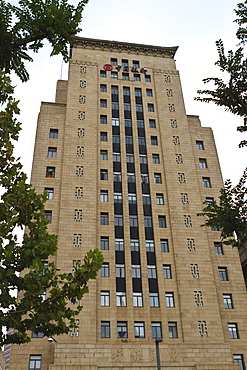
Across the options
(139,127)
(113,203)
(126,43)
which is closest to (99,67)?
(126,43)

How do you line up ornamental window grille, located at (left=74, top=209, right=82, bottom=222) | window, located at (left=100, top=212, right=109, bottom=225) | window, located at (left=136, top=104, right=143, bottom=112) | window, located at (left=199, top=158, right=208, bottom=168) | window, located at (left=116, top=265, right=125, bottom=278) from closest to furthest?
1. window, located at (left=116, top=265, right=125, bottom=278)
2. ornamental window grille, located at (left=74, top=209, right=82, bottom=222)
3. window, located at (left=100, top=212, right=109, bottom=225)
4. window, located at (left=199, top=158, right=208, bottom=168)
5. window, located at (left=136, top=104, right=143, bottom=112)

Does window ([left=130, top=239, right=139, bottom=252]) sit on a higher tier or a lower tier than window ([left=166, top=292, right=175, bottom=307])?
higher

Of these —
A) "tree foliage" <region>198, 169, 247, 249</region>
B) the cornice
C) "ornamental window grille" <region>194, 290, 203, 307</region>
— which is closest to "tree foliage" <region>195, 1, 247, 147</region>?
"tree foliage" <region>198, 169, 247, 249</region>

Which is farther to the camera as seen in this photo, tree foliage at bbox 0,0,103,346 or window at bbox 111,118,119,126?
window at bbox 111,118,119,126

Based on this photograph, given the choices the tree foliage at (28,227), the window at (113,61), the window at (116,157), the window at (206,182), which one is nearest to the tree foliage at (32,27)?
the tree foliage at (28,227)

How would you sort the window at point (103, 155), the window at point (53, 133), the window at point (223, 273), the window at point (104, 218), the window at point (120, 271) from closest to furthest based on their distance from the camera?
the window at point (120, 271) → the window at point (223, 273) → the window at point (104, 218) → the window at point (103, 155) → the window at point (53, 133)

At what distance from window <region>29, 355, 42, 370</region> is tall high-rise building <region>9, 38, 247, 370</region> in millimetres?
75

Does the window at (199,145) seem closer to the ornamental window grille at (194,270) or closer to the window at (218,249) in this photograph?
the window at (218,249)

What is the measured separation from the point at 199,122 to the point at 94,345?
95.0ft

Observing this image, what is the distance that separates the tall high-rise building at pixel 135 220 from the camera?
2842cm

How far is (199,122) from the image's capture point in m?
45.0

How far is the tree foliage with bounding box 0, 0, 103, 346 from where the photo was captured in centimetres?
1152

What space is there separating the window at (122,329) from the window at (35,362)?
251 inches

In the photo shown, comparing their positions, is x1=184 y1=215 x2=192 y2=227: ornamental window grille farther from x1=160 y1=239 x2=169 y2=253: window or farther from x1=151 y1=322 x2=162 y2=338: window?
x1=151 y1=322 x2=162 y2=338: window
